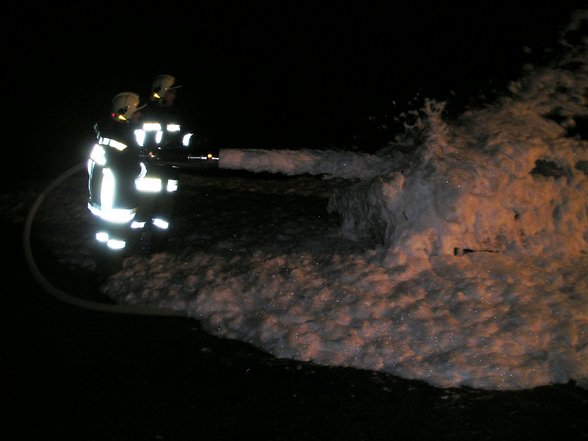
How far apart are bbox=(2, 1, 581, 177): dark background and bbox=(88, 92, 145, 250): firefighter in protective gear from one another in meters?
3.84

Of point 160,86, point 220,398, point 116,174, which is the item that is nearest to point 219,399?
point 220,398

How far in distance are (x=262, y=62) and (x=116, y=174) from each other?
13529 millimetres

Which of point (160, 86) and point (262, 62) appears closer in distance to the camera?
point (160, 86)

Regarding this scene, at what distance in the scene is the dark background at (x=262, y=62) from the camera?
32.3 feet

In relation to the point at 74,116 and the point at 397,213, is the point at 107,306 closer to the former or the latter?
the point at 397,213

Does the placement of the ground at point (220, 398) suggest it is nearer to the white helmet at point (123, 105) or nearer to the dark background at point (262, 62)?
the white helmet at point (123, 105)

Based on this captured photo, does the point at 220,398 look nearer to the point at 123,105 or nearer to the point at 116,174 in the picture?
the point at 116,174

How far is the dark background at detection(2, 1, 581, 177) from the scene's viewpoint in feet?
32.3

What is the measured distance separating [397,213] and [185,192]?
491 cm

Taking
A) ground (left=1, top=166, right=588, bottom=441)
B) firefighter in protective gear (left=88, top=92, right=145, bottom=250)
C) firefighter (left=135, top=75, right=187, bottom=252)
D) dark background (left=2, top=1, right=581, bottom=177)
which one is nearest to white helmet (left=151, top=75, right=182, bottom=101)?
firefighter (left=135, top=75, right=187, bottom=252)

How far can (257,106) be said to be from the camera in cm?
1719

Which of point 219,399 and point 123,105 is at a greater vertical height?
point 123,105

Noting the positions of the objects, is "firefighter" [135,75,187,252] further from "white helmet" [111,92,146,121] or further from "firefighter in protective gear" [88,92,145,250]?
"white helmet" [111,92,146,121]

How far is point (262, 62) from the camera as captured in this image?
60.6 ft
